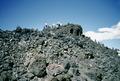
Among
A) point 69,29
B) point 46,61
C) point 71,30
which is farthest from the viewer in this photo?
point 71,30

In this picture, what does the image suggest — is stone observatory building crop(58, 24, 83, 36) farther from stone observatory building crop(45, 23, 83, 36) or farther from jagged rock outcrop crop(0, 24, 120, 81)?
jagged rock outcrop crop(0, 24, 120, 81)

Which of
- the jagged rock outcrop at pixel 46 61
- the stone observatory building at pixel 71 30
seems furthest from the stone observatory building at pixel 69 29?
the jagged rock outcrop at pixel 46 61

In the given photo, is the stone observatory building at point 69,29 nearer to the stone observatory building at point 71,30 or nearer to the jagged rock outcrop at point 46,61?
the stone observatory building at point 71,30

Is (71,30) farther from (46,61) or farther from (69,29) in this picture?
(46,61)

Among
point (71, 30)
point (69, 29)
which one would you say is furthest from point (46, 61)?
point (71, 30)

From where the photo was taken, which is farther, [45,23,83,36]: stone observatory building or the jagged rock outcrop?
[45,23,83,36]: stone observatory building

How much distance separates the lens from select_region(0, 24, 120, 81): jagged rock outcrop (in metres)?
14.4

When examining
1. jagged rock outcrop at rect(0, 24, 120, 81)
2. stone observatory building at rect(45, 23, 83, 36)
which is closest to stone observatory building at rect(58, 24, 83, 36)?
stone observatory building at rect(45, 23, 83, 36)

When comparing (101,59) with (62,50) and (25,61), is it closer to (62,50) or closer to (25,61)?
(62,50)

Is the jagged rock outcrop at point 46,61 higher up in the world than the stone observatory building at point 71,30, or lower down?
lower down

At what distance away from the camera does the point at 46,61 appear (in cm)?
1580

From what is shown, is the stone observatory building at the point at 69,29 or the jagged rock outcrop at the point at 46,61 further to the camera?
the stone observatory building at the point at 69,29

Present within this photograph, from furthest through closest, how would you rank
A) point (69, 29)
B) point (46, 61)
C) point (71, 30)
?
point (71, 30) → point (69, 29) → point (46, 61)

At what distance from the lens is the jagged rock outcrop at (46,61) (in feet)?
47.3
